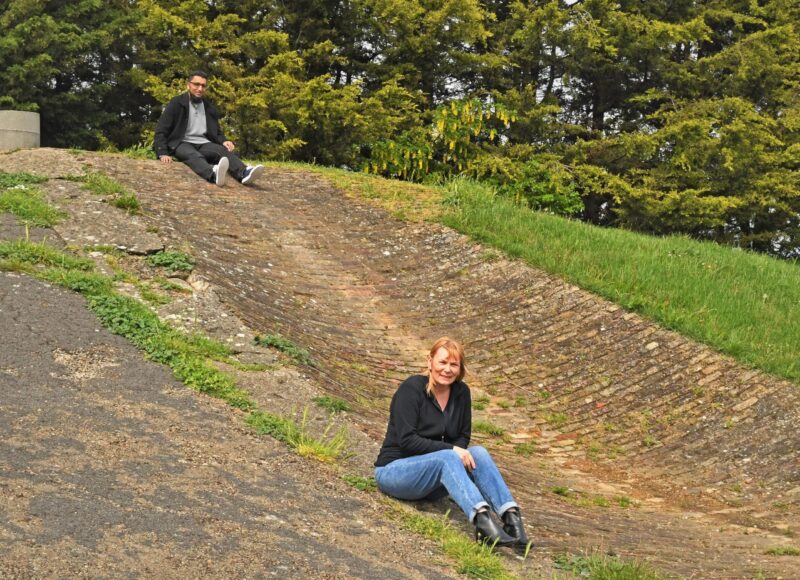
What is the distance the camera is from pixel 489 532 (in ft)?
17.0

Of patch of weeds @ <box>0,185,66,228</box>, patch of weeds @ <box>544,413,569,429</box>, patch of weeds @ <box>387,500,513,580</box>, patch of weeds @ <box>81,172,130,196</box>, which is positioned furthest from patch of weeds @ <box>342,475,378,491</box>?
patch of weeds @ <box>81,172,130,196</box>

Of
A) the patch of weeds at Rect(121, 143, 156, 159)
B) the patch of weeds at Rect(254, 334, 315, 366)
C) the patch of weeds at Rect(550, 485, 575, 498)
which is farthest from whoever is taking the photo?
the patch of weeds at Rect(121, 143, 156, 159)

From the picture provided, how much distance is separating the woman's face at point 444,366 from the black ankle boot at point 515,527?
84cm

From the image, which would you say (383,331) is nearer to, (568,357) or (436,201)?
(568,357)

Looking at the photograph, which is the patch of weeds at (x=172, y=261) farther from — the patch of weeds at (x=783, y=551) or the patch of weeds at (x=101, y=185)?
the patch of weeds at (x=783, y=551)

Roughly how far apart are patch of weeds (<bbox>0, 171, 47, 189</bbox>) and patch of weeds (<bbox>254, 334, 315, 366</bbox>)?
4.19 meters

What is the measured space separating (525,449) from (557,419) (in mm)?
770

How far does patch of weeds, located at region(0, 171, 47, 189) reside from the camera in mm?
10211

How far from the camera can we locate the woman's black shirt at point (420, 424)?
221 inches

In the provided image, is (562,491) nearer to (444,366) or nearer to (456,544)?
(444,366)

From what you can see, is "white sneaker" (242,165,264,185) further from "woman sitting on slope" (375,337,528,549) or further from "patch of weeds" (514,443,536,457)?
"woman sitting on slope" (375,337,528,549)

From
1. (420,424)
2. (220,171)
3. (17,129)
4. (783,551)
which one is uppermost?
(17,129)

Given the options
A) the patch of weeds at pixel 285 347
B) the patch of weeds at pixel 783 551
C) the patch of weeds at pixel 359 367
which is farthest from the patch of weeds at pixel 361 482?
the patch of weeds at pixel 359 367

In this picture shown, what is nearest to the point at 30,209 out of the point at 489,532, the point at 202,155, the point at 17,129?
the point at 202,155
